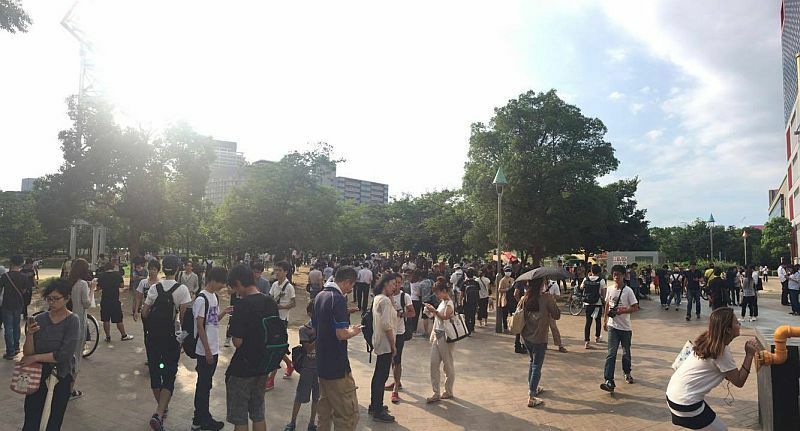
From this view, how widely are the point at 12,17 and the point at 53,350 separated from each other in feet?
40.3

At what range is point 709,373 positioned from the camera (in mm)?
3516

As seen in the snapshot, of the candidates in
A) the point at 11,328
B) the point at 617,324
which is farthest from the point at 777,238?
the point at 11,328

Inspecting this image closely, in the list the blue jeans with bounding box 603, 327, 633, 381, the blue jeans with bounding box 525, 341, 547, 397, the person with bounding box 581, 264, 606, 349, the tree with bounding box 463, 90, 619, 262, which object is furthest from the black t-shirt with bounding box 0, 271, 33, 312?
the tree with bounding box 463, 90, 619, 262

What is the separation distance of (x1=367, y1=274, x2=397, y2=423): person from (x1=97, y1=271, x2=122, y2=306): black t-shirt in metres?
6.18

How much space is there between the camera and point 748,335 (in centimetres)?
1169

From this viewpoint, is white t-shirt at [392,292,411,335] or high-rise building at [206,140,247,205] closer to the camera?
white t-shirt at [392,292,411,335]

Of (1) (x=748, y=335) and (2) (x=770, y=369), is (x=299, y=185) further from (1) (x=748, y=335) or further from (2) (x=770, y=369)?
(2) (x=770, y=369)

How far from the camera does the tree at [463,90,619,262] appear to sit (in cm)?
2027

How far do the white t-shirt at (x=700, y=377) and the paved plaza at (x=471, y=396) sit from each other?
7.28 ft

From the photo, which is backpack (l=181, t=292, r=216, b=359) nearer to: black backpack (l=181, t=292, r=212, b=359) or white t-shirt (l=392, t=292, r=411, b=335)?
black backpack (l=181, t=292, r=212, b=359)

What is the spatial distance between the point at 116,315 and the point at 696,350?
996 centimetres

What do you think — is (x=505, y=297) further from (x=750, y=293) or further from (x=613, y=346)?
(x=750, y=293)

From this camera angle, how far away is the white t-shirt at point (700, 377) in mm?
3494

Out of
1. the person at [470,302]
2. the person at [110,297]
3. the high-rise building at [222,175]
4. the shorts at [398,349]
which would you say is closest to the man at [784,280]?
the person at [470,302]
